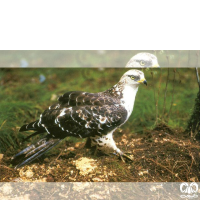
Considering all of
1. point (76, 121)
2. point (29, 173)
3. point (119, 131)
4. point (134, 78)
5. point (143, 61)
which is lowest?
point (29, 173)

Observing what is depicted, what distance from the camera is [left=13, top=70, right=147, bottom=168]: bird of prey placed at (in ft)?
7.42

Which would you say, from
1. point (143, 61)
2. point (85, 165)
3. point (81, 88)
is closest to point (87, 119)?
point (85, 165)

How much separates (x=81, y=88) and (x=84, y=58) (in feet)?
2.93

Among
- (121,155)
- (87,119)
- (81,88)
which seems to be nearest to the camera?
(87,119)

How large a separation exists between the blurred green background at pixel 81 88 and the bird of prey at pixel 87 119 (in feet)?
0.92

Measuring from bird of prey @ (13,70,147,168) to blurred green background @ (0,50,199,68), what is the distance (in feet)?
0.85

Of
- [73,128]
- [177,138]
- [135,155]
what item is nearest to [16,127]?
[73,128]

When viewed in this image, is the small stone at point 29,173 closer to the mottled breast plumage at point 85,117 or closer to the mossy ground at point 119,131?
the mossy ground at point 119,131

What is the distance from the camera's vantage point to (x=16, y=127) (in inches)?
102

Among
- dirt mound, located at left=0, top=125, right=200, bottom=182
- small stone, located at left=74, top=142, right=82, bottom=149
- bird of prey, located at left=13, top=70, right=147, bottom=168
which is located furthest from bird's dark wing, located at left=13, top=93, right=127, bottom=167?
small stone, located at left=74, top=142, right=82, bottom=149

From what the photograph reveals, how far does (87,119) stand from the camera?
7.40ft

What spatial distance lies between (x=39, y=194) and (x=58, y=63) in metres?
1.09

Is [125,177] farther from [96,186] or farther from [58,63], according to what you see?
[58,63]

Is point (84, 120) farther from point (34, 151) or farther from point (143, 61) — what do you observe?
point (143, 61)
